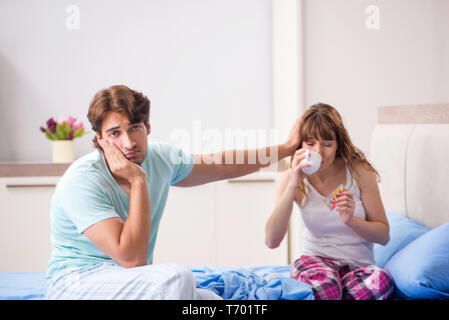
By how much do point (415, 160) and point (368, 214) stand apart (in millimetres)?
374

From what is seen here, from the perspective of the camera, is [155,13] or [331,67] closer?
[331,67]

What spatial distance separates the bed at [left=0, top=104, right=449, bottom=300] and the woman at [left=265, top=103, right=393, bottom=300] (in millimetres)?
90

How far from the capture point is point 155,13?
3.14m

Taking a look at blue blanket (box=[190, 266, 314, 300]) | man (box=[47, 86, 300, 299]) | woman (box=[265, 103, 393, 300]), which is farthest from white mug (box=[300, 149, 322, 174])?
man (box=[47, 86, 300, 299])

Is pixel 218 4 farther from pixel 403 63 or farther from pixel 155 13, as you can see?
pixel 403 63

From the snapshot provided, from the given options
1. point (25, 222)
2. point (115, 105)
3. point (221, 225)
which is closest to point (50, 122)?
point (25, 222)

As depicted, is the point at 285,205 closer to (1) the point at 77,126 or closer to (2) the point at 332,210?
(2) the point at 332,210

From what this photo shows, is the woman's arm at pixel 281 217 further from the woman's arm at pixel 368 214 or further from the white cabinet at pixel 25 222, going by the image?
the white cabinet at pixel 25 222

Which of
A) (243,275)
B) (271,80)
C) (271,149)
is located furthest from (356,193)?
(271,80)

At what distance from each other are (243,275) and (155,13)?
6.67 feet

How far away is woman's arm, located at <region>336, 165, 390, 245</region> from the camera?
59.6 inches

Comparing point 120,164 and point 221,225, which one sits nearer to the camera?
point 120,164

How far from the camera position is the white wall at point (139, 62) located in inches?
121

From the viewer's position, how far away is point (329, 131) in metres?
1.62
